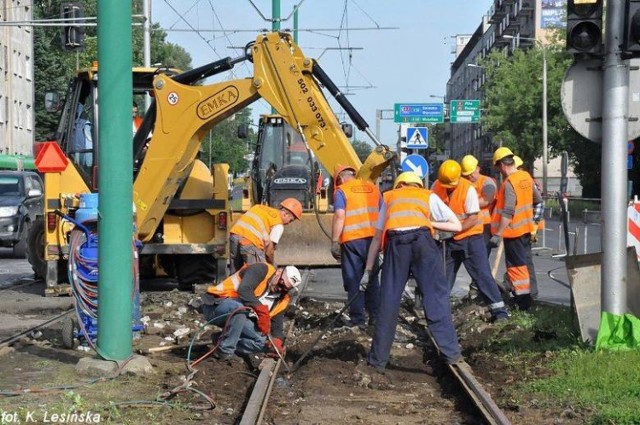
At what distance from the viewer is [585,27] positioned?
9.94m

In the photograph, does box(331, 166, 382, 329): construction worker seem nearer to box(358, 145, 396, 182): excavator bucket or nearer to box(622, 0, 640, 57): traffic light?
box(358, 145, 396, 182): excavator bucket

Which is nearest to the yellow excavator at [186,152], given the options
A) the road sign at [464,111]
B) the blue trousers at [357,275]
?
the blue trousers at [357,275]

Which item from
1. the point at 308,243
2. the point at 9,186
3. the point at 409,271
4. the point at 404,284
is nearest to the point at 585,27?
the point at 409,271

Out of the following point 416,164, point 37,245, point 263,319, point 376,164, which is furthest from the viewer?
point 416,164

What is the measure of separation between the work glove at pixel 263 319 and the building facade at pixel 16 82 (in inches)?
1917

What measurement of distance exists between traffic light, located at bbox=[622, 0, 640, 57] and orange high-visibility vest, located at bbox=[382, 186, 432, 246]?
219cm

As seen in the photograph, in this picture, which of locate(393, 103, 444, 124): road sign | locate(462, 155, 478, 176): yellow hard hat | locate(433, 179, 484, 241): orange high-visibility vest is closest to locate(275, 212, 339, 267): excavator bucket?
locate(462, 155, 478, 176): yellow hard hat

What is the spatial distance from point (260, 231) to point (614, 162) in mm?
3370

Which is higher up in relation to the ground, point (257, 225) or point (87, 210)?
point (87, 210)

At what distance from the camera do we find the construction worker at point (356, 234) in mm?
12508

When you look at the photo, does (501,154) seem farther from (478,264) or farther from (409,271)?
(409,271)

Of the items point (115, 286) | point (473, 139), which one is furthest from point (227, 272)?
point (473, 139)

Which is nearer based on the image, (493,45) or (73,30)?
(73,30)

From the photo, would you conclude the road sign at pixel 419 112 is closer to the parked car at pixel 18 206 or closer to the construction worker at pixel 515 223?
the parked car at pixel 18 206
